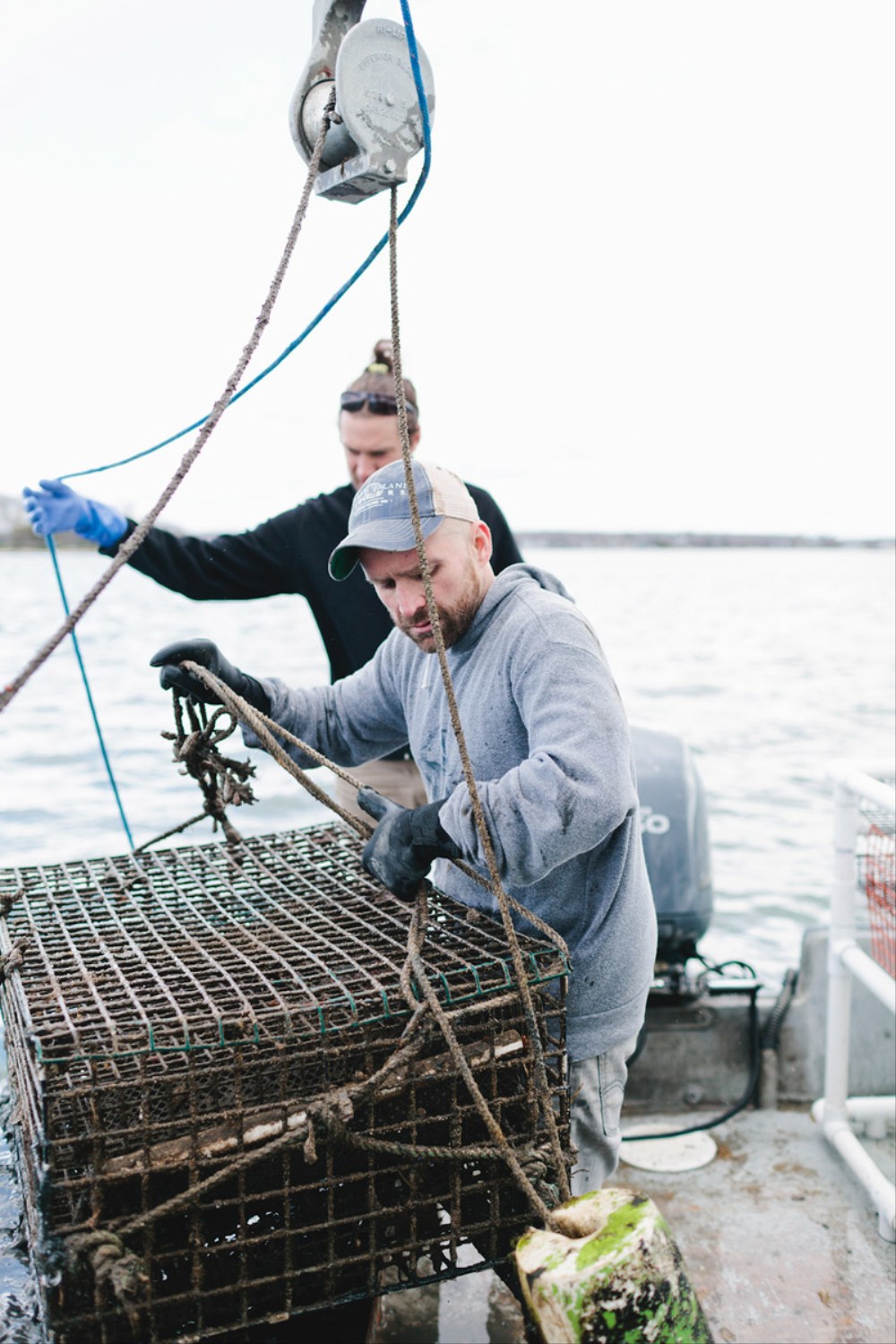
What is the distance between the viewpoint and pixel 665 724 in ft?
53.0

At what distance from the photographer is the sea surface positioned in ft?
31.4

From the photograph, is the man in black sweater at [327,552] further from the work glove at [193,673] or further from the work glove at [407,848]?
the work glove at [407,848]

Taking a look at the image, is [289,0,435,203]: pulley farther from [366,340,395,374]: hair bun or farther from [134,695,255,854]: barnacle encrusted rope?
[366,340,395,374]: hair bun

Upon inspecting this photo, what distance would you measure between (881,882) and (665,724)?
12858 mm

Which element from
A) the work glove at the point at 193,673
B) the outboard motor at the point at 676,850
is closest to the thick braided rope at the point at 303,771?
the work glove at the point at 193,673

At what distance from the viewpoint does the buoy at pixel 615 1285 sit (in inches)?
53.3

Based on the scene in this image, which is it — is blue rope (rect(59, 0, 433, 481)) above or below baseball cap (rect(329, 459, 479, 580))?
above

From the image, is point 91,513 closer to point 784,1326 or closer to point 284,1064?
point 284,1064

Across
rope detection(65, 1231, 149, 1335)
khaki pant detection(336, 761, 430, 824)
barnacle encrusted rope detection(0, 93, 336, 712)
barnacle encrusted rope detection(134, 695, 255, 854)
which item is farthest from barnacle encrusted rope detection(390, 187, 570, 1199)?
khaki pant detection(336, 761, 430, 824)

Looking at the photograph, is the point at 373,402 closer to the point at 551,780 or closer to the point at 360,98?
the point at 360,98

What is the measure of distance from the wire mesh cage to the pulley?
2358 millimetres

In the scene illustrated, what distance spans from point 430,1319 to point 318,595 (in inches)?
87.2

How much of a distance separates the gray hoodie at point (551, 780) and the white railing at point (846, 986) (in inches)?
53.5

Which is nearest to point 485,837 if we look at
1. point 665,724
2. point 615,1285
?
point 615,1285
